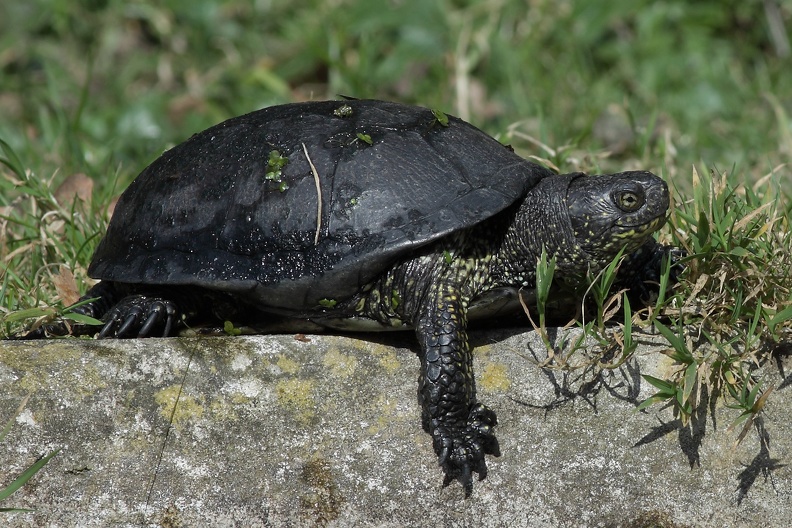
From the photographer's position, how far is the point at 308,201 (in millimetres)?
3229

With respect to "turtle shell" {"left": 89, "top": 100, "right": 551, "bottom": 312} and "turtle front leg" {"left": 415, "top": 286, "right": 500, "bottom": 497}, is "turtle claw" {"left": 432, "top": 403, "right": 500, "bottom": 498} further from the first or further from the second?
"turtle shell" {"left": 89, "top": 100, "right": 551, "bottom": 312}

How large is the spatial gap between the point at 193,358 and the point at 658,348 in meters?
1.78

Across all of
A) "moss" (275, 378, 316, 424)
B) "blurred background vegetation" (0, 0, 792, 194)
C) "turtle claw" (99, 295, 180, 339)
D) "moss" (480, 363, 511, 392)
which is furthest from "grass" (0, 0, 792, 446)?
"moss" (275, 378, 316, 424)

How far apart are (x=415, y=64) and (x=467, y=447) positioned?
4881 mm

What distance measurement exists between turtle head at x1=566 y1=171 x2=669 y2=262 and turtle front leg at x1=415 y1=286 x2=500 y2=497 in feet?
2.03

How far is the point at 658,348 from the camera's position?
125 inches

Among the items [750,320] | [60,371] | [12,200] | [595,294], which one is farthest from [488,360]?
[12,200]

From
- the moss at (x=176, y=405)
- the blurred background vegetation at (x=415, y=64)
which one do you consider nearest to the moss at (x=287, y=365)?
the moss at (x=176, y=405)

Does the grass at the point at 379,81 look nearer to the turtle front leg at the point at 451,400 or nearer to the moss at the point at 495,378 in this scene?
the moss at the point at 495,378

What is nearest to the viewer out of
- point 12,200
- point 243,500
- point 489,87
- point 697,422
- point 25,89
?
point 243,500

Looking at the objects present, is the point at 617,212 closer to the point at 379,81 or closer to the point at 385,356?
the point at 385,356

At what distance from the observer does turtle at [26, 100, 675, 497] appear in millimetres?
3125

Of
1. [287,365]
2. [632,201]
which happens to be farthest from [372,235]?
[632,201]

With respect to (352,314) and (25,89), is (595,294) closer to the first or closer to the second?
(352,314)
